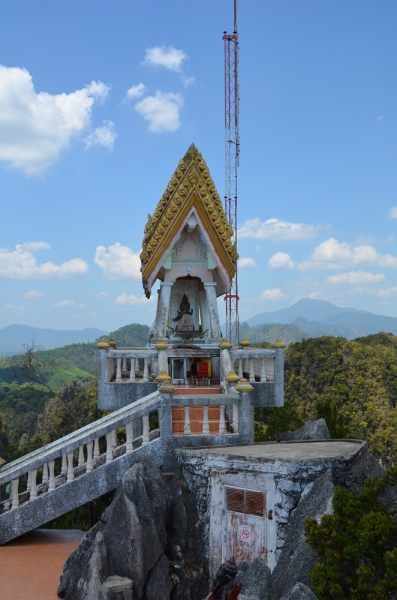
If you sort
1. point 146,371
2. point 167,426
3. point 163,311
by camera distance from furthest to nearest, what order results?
point 163,311, point 146,371, point 167,426

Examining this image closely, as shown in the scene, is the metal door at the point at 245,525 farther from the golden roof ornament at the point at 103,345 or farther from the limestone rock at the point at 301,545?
the golden roof ornament at the point at 103,345

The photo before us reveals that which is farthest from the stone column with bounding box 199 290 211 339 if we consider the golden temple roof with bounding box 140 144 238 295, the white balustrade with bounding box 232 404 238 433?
the white balustrade with bounding box 232 404 238 433

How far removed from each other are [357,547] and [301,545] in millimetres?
1244

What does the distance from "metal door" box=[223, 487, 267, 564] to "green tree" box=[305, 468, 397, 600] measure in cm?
170

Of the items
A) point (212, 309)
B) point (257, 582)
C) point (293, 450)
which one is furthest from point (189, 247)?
point (257, 582)

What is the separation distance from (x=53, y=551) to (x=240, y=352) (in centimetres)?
561

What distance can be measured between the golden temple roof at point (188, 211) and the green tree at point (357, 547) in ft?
28.1

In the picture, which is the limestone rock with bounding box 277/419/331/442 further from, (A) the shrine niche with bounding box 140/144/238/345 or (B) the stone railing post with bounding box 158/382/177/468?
(B) the stone railing post with bounding box 158/382/177/468

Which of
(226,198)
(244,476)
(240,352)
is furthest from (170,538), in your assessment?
(226,198)

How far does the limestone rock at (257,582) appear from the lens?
260 inches

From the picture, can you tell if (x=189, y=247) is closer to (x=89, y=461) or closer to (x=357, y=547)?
(x=89, y=461)

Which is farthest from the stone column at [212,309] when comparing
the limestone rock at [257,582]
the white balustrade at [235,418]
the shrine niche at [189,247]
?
the limestone rock at [257,582]

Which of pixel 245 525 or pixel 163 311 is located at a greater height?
pixel 163 311

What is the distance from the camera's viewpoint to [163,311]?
14.4 meters
